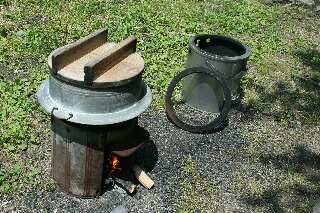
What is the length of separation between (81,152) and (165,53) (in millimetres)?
3604

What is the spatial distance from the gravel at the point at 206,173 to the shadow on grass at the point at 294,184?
13mm

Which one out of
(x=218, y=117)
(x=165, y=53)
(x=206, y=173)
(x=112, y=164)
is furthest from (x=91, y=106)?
(x=165, y=53)

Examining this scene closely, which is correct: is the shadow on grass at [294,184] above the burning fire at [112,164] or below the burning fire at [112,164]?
below

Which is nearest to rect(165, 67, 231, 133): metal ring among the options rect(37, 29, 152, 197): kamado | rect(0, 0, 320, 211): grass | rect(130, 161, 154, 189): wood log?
rect(0, 0, 320, 211): grass

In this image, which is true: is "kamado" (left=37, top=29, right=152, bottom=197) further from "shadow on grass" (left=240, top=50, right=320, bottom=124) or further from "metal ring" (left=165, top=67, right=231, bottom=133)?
"shadow on grass" (left=240, top=50, right=320, bottom=124)

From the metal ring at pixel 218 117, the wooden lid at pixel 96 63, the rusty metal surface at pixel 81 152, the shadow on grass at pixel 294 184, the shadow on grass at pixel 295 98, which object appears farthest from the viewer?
the shadow on grass at pixel 295 98

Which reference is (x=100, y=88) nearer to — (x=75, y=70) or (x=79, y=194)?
(x=75, y=70)

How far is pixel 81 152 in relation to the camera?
12.7ft

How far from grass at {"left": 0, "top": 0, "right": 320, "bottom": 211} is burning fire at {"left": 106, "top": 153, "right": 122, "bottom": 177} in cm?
75

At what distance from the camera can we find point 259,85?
6.92 metres

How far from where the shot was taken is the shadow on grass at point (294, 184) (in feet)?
15.2

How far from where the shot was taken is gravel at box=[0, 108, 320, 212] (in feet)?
13.9

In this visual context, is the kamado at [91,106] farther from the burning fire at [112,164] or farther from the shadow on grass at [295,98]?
the shadow on grass at [295,98]

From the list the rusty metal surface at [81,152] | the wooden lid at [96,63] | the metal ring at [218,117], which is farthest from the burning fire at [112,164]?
the metal ring at [218,117]
